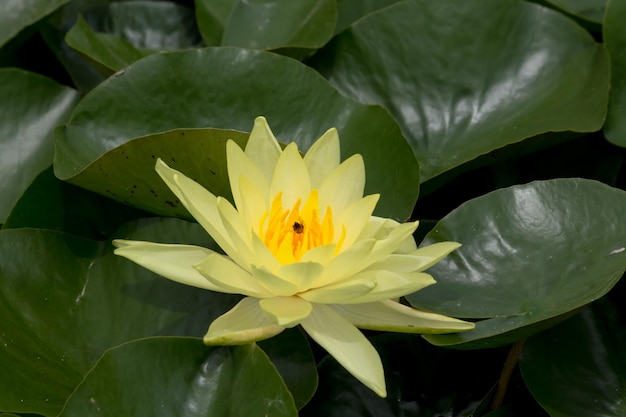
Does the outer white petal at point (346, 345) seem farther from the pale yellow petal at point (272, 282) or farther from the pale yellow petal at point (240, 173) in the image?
the pale yellow petal at point (240, 173)

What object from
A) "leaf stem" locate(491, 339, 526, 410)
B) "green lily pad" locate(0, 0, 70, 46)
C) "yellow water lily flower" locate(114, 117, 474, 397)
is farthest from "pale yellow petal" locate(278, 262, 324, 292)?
"green lily pad" locate(0, 0, 70, 46)

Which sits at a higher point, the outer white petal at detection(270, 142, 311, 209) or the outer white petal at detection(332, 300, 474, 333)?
the outer white petal at detection(270, 142, 311, 209)

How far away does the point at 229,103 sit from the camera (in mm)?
1185

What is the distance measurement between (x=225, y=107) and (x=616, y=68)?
26.4 inches

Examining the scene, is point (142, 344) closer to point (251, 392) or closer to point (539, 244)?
point (251, 392)

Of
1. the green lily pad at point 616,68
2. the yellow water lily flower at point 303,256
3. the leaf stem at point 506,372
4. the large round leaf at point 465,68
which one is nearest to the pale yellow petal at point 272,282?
the yellow water lily flower at point 303,256

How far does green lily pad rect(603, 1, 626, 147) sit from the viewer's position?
4.19ft

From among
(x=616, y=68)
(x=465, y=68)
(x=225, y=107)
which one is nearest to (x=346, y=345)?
(x=225, y=107)

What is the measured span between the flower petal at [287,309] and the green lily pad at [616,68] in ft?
2.24

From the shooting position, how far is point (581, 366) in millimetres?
1021

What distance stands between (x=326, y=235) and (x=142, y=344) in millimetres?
241

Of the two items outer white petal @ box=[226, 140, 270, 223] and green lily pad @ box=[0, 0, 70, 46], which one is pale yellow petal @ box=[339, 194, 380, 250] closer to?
outer white petal @ box=[226, 140, 270, 223]

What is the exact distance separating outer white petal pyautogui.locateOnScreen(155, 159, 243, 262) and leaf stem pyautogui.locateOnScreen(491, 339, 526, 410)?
1.24 ft

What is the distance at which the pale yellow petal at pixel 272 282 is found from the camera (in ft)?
2.64
